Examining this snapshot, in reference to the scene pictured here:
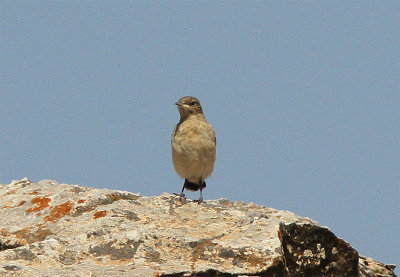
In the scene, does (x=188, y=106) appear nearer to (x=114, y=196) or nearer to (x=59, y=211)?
(x=114, y=196)

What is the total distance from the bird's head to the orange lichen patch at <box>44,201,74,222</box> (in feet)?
17.4

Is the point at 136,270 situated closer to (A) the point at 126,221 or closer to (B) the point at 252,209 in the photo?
(A) the point at 126,221

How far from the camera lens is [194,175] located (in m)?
11.9

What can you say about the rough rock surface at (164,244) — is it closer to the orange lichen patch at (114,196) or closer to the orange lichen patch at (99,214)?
the orange lichen patch at (99,214)

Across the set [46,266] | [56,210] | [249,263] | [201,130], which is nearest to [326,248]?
[249,263]

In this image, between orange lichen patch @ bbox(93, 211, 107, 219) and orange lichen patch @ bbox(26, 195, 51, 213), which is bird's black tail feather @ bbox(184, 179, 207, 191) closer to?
orange lichen patch @ bbox(26, 195, 51, 213)

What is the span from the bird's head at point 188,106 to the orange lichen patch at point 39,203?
5.01m

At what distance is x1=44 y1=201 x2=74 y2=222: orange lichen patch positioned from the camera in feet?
22.3

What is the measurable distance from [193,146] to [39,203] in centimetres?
444

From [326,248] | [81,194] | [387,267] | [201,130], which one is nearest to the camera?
[326,248]

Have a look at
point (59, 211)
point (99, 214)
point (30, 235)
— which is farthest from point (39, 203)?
point (99, 214)

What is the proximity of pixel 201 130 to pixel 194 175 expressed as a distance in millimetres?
846

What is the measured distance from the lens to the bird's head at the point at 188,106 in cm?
1214

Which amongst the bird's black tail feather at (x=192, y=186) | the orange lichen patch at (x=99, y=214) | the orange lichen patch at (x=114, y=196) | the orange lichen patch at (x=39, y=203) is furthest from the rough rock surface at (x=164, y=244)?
the bird's black tail feather at (x=192, y=186)
